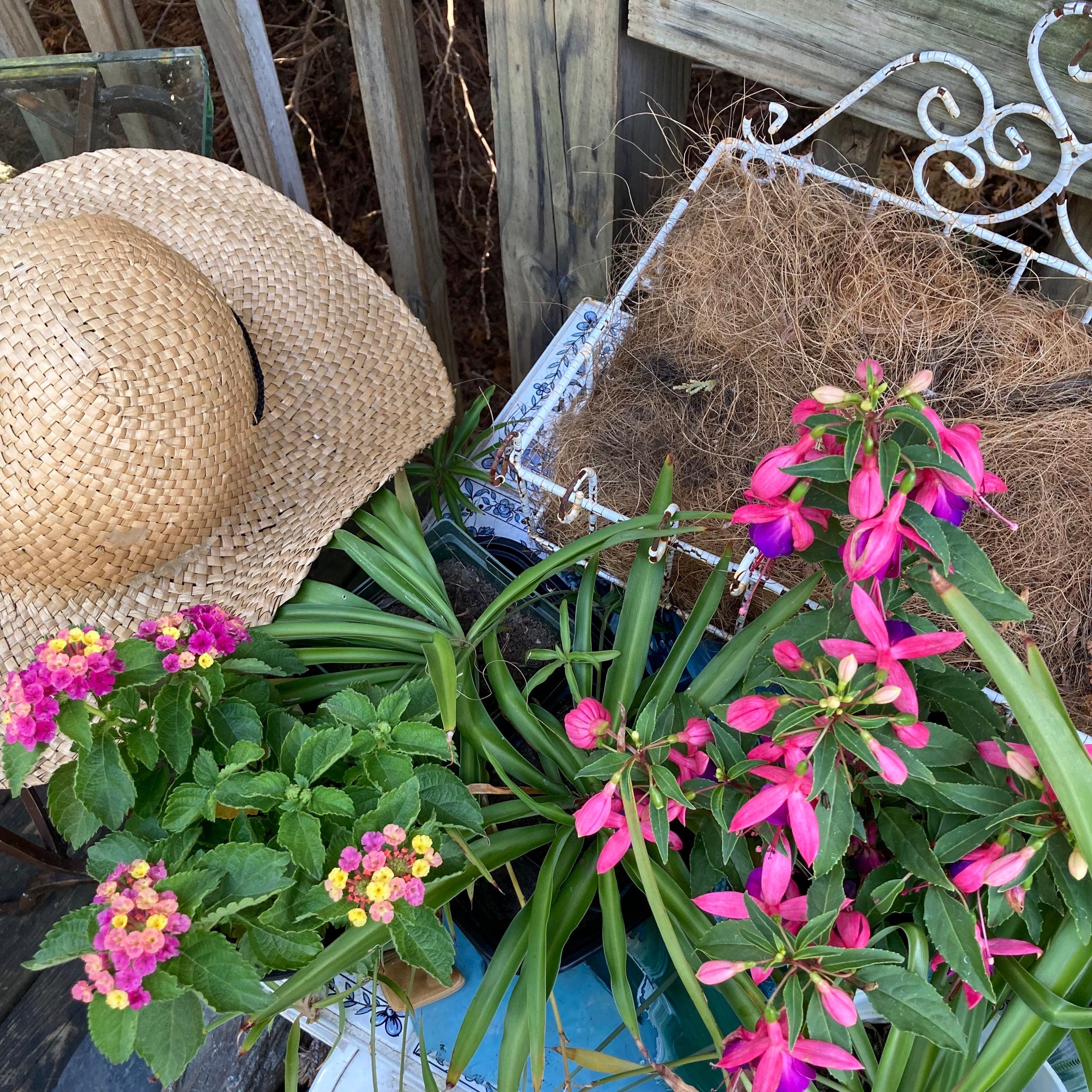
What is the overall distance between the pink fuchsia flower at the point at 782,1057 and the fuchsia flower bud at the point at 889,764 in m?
0.20

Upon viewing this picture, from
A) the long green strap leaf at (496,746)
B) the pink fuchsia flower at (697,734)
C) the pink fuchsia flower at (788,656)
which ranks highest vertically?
the pink fuchsia flower at (788,656)

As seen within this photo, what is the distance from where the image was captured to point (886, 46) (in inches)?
40.0

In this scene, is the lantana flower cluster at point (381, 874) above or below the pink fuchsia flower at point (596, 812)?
below

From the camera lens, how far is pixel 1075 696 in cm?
98

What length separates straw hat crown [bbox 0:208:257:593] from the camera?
952 millimetres

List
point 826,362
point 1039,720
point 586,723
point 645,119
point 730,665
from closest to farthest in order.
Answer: point 1039,720
point 586,723
point 730,665
point 826,362
point 645,119

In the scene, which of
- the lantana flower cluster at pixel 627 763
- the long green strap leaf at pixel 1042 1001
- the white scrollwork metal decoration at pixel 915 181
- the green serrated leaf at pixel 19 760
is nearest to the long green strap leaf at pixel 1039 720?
the long green strap leaf at pixel 1042 1001

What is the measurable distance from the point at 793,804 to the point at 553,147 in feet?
3.61

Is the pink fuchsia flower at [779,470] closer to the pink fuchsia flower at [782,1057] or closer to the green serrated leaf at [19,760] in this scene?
the pink fuchsia flower at [782,1057]

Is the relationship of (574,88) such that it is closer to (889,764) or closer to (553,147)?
(553,147)

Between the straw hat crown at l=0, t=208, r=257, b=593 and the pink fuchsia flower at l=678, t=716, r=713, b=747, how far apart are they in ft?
2.11

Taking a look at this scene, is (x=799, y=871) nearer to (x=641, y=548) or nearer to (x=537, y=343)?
(x=641, y=548)

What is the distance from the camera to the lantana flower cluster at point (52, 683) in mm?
776

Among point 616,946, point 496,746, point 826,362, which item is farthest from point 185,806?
point 826,362
